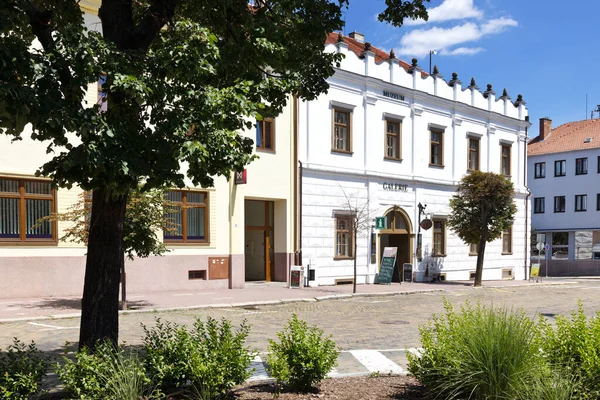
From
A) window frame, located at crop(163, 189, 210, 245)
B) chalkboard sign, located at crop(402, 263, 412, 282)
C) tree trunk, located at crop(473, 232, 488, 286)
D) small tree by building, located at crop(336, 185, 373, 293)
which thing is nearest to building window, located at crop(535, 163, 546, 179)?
tree trunk, located at crop(473, 232, 488, 286)

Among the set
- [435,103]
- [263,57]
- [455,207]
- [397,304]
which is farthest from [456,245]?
[263,57]

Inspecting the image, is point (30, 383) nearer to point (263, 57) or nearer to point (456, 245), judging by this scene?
point (263, 57)

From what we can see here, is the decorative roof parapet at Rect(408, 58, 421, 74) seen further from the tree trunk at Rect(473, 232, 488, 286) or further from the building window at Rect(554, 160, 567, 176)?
the building window at Rect(554, 160, 567, 176)

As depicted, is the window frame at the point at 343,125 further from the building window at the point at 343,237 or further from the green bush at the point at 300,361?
the green bush at the point at 300,361

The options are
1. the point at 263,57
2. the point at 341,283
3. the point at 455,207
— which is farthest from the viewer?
the point at 455,207

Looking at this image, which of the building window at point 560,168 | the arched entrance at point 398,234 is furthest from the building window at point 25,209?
the building window at point 560,168

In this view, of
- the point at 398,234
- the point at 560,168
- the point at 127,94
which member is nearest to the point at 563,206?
the point at 560,168

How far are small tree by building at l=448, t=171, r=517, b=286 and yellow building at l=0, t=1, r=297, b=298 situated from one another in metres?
8.81

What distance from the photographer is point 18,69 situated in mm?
4785

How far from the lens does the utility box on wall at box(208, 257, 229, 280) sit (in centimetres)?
2138

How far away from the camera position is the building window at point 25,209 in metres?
16.9

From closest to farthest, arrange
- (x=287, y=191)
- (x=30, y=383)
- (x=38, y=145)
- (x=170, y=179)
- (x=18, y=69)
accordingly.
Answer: (x=18, y=69) < (x=30, y=383) < (x=170, y=179) < (x=38, y=145) < (x=287, y=191)

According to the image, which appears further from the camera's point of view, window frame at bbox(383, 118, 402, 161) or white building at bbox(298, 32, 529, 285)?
window frame at bbox(383, 118, 402, 161)

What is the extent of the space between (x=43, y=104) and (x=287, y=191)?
19.1 m
